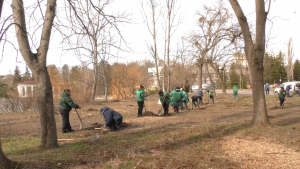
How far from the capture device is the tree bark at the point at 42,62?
5699mm

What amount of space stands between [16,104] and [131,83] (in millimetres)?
20227

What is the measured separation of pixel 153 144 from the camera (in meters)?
6.45

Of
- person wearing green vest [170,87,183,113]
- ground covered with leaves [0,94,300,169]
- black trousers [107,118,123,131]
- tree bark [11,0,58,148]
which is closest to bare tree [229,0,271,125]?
ground covered with leaves [0,94,300,169]

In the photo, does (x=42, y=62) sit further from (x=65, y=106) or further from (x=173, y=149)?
(x=173, y=149)

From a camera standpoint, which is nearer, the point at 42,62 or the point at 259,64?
the point at 42,62

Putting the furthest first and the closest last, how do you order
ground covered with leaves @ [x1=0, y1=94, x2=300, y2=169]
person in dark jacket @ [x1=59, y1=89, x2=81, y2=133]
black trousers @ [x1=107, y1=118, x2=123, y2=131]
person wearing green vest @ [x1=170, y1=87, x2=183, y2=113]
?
person wearing green vest @ [x1=170, y1=87, x2=183, y2=113] → person in dark jacket @ [x1=59, y1=89, x2=81, y2=133] → black trousers @ [x1=107, y1=118, x2=123, y2=131] → ground covered with leaves @ [x1=0, y1=94, x2=300, y2=169]

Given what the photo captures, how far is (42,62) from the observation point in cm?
579

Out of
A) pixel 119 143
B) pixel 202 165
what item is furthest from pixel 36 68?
pixel 202 165

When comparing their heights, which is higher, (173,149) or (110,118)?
(110,118)

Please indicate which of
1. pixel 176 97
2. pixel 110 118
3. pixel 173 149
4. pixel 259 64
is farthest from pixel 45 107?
pixel 176 97

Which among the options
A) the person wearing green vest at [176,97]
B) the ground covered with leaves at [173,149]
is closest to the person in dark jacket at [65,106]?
the ground covered with leaves at [173,149]

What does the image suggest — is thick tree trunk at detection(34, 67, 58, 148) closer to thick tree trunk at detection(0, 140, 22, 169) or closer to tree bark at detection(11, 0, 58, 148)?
tree bark at detection(11, 0, 58, 148)

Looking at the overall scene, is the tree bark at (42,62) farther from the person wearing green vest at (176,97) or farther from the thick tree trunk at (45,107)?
the person wearing green vest at (176,97)

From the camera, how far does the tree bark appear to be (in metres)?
5.70
